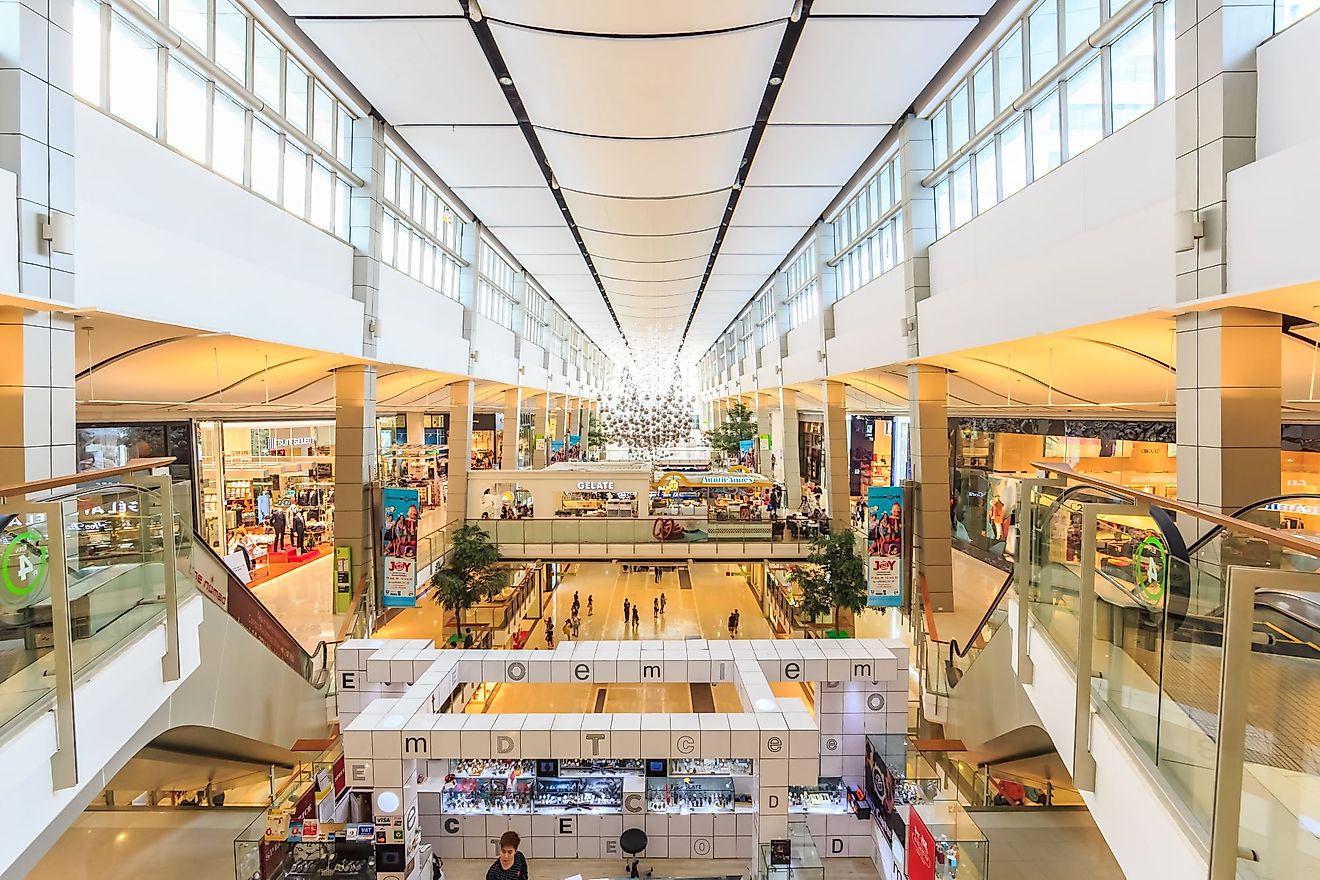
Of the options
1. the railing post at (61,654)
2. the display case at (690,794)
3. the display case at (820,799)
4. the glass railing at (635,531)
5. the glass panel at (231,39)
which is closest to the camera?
the railing post at (61,654)

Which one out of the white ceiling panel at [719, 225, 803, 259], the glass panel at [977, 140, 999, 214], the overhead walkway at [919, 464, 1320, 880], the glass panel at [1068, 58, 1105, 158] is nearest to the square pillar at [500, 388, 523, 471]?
the white ceiling panel at [719, 225, 803, 259]

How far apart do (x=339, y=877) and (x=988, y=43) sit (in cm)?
1319

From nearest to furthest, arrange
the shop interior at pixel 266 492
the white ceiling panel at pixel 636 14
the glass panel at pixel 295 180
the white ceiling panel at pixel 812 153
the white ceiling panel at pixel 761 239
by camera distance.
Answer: the white ceiling panel at pixel 636 14
the glass panel at pixel 295 180
the white ceiling panel at pixel 812 153
the shop interior at pixel 266 492
the white ceiling panel at pixel 761 239

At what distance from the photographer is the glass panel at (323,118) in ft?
36.5

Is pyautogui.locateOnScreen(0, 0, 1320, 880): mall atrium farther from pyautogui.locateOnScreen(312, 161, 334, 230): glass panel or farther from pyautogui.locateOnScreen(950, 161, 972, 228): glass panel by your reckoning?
pyautogui.locateOnScreen(312, 161, 334, 230): glass panel

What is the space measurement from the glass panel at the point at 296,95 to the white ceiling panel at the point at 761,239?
9960mm

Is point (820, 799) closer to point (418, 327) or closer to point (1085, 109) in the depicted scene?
point (1085, 109)

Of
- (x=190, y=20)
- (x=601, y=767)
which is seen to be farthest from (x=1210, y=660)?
(x=190, y=20)

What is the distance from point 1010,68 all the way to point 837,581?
31.2 feet

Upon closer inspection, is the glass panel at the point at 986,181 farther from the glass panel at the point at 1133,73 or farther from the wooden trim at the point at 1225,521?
the wooden trim at the point at 1225,521

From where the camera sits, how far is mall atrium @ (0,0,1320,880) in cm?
395

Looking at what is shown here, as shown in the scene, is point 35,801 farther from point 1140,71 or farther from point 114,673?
point 1140,71

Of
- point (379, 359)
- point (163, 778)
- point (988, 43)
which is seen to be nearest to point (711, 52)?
point (988, 43)

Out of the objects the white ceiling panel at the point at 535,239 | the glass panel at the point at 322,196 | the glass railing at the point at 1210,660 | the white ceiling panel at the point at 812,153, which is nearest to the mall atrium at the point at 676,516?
the glass railing at the point at 1210,660
